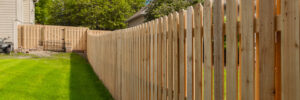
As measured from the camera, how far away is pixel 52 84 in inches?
305

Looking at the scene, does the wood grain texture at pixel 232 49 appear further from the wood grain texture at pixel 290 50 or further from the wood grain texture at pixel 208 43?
the wood grain texture at pixel 290 50

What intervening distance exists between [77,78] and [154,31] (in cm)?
640

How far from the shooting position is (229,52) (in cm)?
176

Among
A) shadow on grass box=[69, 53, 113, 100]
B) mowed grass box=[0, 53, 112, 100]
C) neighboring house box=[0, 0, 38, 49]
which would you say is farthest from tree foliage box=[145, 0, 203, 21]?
shadow on grass box=[69, 53, 113, 100]

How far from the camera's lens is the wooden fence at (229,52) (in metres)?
1.35

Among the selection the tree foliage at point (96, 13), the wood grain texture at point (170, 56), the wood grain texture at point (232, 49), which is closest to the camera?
the wood grain texture at point (232, 49)

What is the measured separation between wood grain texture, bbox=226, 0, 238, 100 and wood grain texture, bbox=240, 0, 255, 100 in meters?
0.07

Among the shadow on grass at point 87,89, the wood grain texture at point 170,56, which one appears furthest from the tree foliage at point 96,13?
the wood grain texture at point 170,56

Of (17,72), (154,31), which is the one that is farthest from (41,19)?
(154,31)

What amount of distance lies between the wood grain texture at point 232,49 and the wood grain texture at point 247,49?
73mm

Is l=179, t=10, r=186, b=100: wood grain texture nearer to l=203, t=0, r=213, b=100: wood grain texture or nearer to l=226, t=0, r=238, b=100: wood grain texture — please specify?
l=203, t=0, r=213, b=100: wood grain texture

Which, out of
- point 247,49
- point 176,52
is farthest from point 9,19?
point 247,49

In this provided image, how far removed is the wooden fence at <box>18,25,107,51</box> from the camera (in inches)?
746

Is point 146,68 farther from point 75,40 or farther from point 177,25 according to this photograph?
point 75,40
